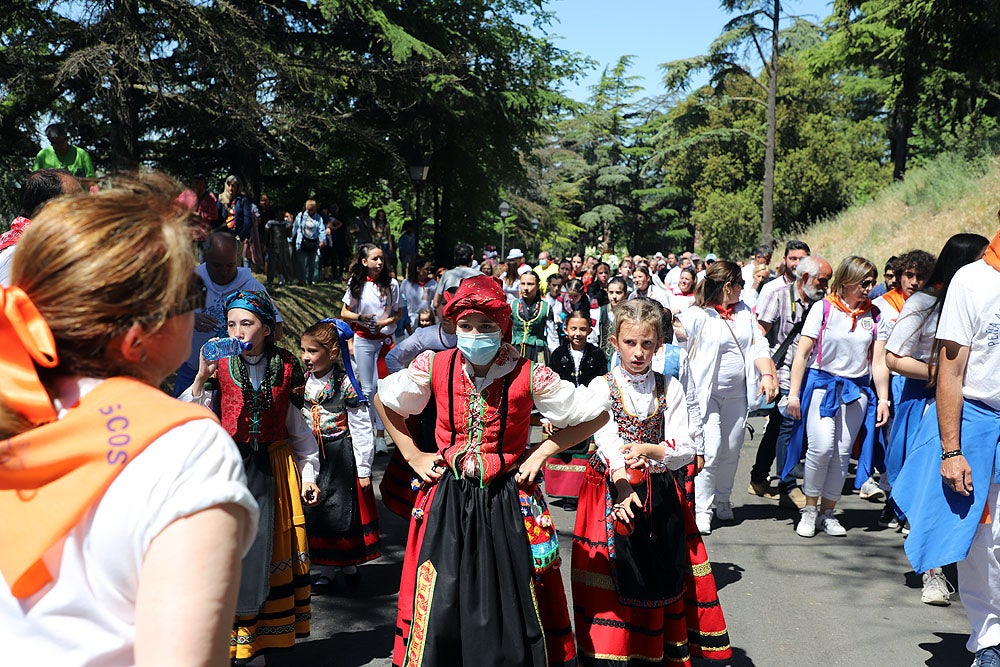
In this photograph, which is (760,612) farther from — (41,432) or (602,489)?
(41,432)

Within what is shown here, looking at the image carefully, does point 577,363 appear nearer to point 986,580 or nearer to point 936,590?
point 936,590

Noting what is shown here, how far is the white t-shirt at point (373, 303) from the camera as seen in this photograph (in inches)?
359

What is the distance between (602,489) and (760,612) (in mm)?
1812

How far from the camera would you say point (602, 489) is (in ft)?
14.4

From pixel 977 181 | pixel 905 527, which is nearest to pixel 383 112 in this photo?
pixel 977 181

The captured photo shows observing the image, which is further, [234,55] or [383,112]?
[383,112]

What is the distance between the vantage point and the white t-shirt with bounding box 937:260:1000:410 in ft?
13.5

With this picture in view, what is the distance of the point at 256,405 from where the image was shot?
4.46 meters

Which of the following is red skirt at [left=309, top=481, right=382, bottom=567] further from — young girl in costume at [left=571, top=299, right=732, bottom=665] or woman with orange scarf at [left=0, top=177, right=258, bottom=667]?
woman with orange scarf at [left=0, top=177, right=258, bottom=667]

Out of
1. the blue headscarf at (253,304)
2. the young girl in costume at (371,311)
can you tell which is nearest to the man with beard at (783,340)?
the young girl in costume at (371,311)

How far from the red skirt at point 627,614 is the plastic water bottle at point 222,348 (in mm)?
1845

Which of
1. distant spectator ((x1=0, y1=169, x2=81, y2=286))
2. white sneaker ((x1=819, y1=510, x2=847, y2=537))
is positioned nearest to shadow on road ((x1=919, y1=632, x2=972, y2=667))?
white sneaker ((x1=819, y1=510, x2=847, y2=537))

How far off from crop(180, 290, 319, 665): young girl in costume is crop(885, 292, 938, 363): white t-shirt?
3.35 m

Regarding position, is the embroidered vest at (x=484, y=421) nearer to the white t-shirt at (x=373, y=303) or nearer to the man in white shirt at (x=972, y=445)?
the man in white shirt at (x=972, y=445)
